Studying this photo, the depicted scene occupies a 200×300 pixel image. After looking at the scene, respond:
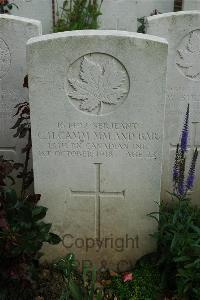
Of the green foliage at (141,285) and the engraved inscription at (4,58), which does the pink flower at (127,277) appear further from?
the engraved inscription at (4,58)

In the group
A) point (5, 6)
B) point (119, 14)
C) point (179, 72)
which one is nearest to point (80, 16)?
point (119, 14)

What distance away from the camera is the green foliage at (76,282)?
9.60 feet

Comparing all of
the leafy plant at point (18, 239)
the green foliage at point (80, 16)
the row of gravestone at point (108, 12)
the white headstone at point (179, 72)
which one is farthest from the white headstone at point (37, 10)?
the leafy plant at point (18, 239)

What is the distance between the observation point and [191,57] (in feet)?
12.7

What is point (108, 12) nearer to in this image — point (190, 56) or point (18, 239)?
point (190, 56)

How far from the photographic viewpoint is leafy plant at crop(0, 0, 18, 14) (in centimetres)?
695

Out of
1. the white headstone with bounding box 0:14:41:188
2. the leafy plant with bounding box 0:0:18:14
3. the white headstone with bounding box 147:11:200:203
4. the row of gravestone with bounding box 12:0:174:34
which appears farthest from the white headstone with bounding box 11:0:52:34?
the white headstone with bounding box 147:11:200:203

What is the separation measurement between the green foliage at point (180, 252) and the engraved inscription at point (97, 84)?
926 millimetres

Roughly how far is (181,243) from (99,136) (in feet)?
3.11

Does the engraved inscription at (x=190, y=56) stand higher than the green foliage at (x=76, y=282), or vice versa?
the engraved inscription at (x=190, y=56)

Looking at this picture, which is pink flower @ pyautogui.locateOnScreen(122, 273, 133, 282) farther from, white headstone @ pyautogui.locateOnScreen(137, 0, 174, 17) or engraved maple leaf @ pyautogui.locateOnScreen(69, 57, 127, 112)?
white headstone @ pyautogui.locateOnScreen(137, 0, 174, 17)

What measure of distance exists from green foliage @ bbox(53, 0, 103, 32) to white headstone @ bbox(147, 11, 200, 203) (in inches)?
163

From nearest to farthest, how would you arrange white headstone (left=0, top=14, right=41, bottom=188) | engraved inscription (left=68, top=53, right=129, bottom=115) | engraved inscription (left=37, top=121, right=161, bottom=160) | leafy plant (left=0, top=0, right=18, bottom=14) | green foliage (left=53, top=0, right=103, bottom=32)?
1. engraved inscription (left=68, top=53, right=129, bottom=115)
2. engraved inscription (left=37, top=121, right=161, bottom=160)
3. white headstone (left=0, top=14, right=41, bottom=188)
4. leafy plant (left=0, top=0, right=18, bottom=14)
5. green foliage (left=53, top=0, right=103, bottom=32)

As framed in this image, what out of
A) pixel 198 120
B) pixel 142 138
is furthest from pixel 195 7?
pixel 142 138
